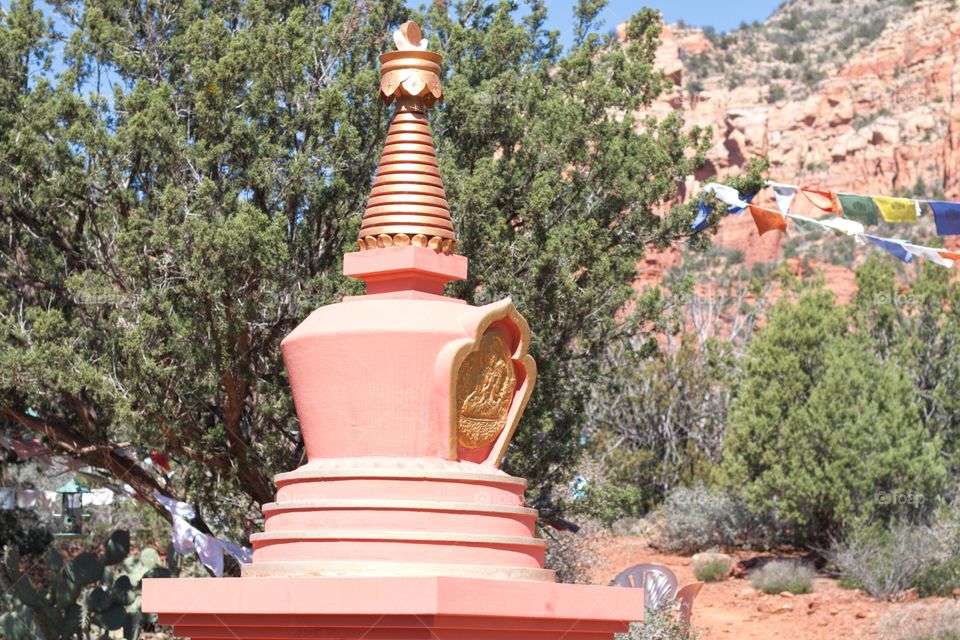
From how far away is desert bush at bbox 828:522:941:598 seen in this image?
21.4 m

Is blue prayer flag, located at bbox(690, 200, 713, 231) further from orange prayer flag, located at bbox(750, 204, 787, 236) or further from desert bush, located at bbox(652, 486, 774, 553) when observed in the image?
desert bush, located at bbox(652, 486, 774, 553)

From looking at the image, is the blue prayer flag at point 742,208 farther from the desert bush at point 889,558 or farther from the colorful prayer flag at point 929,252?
the desert bush at point 889,558

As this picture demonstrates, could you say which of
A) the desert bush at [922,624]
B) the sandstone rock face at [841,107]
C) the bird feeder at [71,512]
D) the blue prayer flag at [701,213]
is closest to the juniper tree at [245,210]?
the blue prayer flag at [701,213]

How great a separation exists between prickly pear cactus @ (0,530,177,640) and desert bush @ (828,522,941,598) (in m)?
11.4

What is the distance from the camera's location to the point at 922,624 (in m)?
18.9

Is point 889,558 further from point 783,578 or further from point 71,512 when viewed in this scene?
point 71,512

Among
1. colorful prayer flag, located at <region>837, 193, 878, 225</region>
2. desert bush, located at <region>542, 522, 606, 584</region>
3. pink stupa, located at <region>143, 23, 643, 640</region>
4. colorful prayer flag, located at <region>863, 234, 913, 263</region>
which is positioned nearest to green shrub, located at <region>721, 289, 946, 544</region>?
desert bush, located at <region>542, 522, 606, 584</region>

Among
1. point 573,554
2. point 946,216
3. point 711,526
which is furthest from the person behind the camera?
point 711,526

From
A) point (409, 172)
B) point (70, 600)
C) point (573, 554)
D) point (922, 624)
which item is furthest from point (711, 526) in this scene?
point (409, 172)

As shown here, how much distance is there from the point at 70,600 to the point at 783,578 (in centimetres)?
1206

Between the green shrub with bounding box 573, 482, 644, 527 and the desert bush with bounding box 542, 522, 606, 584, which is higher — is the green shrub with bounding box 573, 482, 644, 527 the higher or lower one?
the higher one

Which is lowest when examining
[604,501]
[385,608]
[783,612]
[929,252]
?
[783,612]

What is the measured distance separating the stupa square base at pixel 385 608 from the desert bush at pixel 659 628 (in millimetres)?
7582

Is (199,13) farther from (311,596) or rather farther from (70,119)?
(311,596)
